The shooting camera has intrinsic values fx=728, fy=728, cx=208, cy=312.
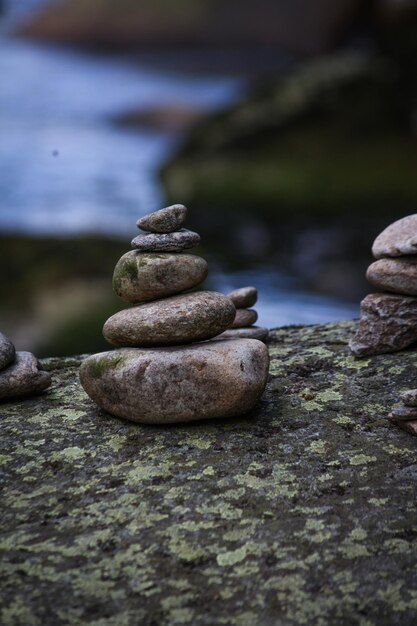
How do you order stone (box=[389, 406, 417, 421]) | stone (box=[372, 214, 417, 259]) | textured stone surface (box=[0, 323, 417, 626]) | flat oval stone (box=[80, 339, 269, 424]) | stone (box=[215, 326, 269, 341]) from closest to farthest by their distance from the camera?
textured stone surface (box=[0, 323, 417, 626]) < stone (box=[389, 406, 417, 421]) < flat oval stone (box=[80, 339, 269, 424]) < stone (box=[372, 214, 417, 259]) < stone (box=[215, 326, 269, 341])

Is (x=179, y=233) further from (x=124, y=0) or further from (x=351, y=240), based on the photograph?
(x=124, y=0)

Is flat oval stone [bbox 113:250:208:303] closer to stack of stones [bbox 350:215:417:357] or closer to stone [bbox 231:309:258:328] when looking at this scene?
stone [bbox 231:309:258:328]

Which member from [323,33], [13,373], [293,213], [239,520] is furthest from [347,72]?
[239,520]

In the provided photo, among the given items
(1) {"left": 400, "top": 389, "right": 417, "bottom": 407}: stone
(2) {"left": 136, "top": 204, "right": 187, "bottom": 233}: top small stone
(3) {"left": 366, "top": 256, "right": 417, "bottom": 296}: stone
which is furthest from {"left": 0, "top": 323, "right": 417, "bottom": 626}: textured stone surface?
→ (2) {"left": 136, "top": 204, "right": 187, "bottom": 233}: top small stone

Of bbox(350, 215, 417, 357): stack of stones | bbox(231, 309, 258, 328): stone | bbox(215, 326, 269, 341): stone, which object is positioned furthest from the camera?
bbox(231, 309, 258, 328): stone

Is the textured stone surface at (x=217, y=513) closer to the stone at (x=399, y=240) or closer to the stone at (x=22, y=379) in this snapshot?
the stone at (x=22, y=379)

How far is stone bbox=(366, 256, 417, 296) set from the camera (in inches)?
202

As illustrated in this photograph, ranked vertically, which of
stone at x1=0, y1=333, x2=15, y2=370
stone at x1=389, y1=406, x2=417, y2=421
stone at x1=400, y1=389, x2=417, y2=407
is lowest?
stone at x1=389, y1=406, x2=417, y2=421

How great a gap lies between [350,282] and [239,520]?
19.8 feet

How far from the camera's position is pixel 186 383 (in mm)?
4207

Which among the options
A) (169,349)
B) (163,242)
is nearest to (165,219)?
(163,242)

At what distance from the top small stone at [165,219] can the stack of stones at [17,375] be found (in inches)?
48.3

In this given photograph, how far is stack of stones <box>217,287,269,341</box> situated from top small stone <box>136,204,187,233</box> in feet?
4.07

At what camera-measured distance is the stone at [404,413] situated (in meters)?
4.09
